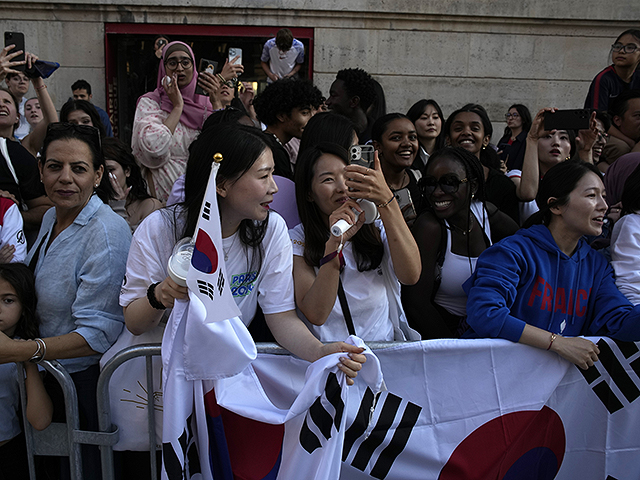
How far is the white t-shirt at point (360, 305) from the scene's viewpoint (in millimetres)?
2580

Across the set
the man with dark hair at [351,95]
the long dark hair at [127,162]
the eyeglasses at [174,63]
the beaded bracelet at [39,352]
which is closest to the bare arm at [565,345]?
the beaded bracelet at [39,352]

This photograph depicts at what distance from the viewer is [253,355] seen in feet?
7.15

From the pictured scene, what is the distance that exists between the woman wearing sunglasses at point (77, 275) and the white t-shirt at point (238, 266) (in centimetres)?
27

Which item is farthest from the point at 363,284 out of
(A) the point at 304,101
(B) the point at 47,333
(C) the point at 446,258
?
(A) the point at 304,101

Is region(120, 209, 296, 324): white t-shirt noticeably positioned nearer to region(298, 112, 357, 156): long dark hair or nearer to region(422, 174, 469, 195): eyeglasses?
region(298, 112, 357, 156): long dark hair

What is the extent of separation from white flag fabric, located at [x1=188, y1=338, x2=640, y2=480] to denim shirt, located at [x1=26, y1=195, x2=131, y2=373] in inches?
29.1

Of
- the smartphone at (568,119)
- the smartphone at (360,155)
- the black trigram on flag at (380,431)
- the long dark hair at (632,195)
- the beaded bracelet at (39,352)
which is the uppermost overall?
the smartphone at (568,119)

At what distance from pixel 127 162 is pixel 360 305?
211 cm

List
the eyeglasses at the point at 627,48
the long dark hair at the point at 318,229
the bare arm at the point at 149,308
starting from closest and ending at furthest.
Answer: the bare arm at the point at 149,308 → the long dark hair at the point at 318,229 → the eyeglasses at the point at 627,48

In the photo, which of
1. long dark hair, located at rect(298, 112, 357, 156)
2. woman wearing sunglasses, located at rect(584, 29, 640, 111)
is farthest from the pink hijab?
woman wearing sunglasses, located at rect(584, 29, 640, 111)

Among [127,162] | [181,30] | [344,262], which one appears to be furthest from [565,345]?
[181,30]

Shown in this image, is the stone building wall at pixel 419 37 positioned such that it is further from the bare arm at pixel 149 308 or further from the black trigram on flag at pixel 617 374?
the bare arm at pixel 149 308

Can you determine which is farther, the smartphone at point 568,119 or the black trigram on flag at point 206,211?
the smartphone at point 568,119

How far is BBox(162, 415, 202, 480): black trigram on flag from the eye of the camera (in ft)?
7.01
